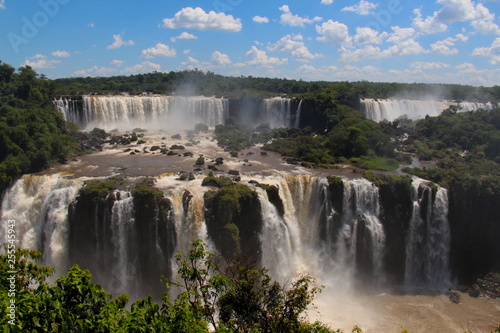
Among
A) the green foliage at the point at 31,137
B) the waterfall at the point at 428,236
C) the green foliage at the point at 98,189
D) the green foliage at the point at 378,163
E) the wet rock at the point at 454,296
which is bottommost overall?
the wet rock at the point at 454,296

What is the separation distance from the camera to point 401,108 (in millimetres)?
52688

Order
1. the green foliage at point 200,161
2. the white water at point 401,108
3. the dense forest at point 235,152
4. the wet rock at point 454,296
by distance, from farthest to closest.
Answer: the white water at point 401,108, the green foliage at point 200,161, the wet rock at point 454,296, the dense forest at point 235,152

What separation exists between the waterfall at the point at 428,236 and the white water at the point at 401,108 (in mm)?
25754

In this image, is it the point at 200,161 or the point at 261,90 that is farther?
the point at 261,90

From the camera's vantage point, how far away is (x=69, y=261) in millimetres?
22266

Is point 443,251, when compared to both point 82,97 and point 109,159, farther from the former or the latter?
point 82,97

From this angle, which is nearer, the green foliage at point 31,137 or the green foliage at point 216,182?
the green foliage at point 216,182

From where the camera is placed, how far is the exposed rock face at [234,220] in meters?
21.2

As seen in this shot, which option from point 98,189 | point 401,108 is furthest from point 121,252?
point 401,108

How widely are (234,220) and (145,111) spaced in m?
29.2

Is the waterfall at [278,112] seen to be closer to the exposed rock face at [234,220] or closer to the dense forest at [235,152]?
the dense forest at [235,152]

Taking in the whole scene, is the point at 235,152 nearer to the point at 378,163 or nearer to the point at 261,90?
the point at 378,163

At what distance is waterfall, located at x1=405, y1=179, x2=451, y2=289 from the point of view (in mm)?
24953

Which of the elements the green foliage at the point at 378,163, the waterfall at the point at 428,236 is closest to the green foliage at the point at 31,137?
the green foliage at the point at 378,163
